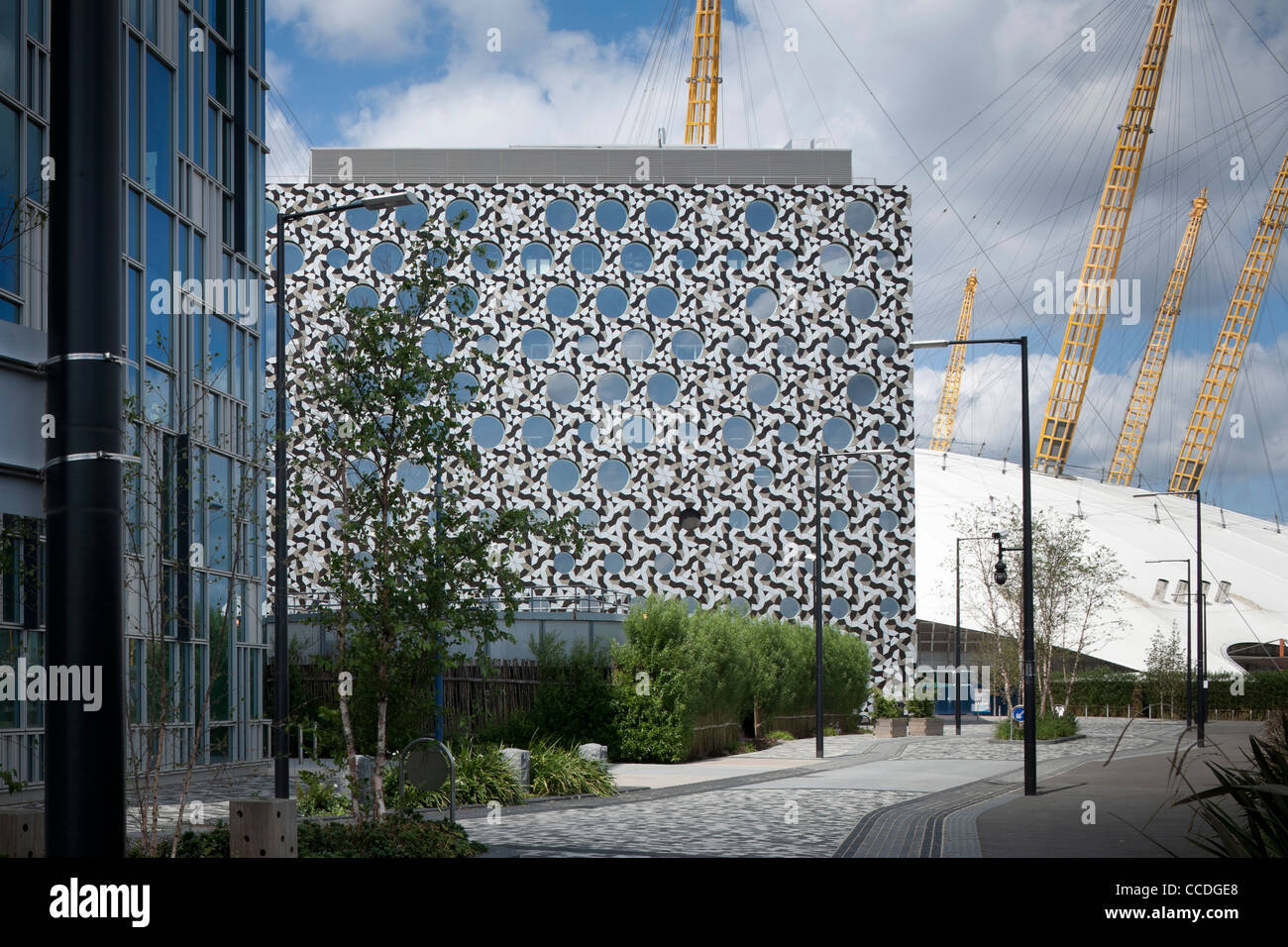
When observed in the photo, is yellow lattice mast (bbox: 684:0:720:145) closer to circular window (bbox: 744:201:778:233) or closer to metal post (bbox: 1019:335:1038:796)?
circular window (bbox: 744:201:778:233)

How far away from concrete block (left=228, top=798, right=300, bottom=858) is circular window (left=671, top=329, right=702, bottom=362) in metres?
51.7

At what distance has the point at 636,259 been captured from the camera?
60125mm

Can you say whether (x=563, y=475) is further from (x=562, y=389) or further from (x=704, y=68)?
(x=704, y=68)

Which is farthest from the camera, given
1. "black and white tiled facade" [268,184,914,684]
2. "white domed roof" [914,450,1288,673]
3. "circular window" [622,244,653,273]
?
"white domed roof" [914,450,1288,673]

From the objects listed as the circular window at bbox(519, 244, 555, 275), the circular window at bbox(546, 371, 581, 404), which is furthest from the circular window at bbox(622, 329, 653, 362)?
the circular window at bbox(519, 244, 555, 275)

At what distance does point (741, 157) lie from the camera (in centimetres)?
6172

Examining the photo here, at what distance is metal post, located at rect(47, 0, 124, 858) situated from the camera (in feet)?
14.4

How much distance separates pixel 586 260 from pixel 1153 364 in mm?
61137

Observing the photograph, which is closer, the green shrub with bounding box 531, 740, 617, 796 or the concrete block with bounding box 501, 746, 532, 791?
the concrete block with bounding box 501, 746, 532, 791

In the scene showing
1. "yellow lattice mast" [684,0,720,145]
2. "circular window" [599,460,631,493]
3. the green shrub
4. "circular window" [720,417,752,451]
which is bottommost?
the green shrub

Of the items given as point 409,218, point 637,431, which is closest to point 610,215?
point 409,218

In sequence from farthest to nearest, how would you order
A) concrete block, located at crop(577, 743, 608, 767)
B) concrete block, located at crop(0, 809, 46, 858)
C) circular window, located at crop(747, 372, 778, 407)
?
1. circular window, located at crop(747, 372, 778, 407)
2. concrete block, located at crop(577, 743, 608, 767)
3. concrete block, located at crop(0, 809, 46, 858)

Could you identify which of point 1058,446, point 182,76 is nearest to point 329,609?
point 182,76
